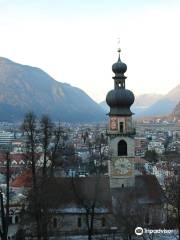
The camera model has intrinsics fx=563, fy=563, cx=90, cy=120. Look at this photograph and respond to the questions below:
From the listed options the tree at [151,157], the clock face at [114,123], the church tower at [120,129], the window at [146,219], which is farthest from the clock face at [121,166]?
the tree at [151,157]

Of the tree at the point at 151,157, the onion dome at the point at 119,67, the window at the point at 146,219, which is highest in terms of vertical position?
the onion dome at the point at 119,67

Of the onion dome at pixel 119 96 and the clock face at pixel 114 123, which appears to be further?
the clock face at pixel 114 123

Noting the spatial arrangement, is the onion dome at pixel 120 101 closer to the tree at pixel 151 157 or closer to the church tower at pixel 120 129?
the church tower at pixel 120 129

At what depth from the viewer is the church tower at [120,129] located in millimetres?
34625

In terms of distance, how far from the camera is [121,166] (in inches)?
1375

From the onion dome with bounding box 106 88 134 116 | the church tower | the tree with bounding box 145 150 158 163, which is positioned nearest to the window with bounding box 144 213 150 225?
the church tower

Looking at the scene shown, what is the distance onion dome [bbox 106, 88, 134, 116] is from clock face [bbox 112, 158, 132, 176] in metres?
2.92

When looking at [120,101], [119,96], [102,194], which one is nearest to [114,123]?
[120,101]

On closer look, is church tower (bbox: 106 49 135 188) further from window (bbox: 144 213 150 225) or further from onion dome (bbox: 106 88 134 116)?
window (bbox: 144 213 150 225)

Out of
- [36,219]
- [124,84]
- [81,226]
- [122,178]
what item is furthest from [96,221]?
[124,84]

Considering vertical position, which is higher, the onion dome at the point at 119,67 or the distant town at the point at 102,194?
the onion dome at the point at 119,67

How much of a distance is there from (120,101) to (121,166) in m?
4.05

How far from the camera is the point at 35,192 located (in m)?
28.7

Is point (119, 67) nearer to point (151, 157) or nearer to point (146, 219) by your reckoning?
point (146, 219)
